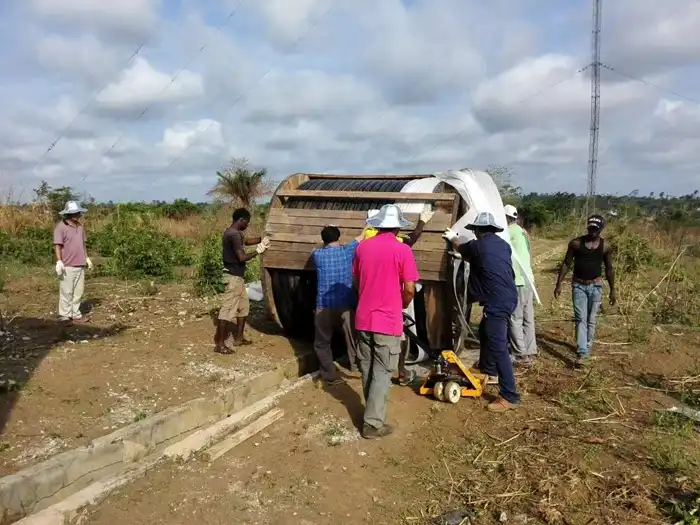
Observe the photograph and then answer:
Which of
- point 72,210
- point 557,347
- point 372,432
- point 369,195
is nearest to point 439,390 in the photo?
point 372,432

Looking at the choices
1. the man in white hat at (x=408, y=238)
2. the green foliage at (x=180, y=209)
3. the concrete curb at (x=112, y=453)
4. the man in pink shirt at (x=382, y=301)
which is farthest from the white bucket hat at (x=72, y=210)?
the green foliage at (x=180, y=209)

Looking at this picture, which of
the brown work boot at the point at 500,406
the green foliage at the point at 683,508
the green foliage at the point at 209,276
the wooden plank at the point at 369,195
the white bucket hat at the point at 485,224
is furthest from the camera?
the green foliage at the point at 209,276

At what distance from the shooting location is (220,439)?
536cm

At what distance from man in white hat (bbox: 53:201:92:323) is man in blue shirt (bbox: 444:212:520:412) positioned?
5773 millimetres

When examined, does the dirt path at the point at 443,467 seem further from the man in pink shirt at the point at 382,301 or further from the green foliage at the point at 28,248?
the green foliage at the point at 28,248

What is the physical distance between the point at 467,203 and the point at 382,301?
88.7 inches

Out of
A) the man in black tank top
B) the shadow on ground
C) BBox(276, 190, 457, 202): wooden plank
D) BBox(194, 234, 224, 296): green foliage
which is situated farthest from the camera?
BBox(194, 234, 224, 296): green foliage

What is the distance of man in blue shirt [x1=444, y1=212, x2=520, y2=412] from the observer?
19.4ft

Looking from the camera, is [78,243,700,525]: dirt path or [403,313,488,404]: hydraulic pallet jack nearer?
[78,243,700,525]: dirt path

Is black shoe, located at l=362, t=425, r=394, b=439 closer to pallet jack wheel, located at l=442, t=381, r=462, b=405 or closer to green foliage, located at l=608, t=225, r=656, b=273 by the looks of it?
pallet jack wheel, located at l=442, t=381, r=462, b=405

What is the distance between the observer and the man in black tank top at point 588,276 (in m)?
7.33

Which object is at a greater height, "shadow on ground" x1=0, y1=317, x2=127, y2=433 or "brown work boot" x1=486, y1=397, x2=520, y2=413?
"shadow on ground" x1=0, y1=317, x2=127, y2=433

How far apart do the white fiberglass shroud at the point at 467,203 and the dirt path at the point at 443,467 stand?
122 centimetres

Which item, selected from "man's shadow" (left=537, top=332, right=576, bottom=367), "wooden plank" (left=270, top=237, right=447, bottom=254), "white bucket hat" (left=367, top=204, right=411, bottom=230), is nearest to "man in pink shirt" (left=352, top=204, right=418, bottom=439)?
"white bucket hat" (left=367, top=204, right=411, bottom=230)
